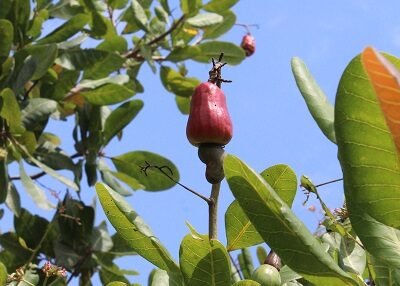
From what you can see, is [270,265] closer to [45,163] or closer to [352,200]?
[352,200]

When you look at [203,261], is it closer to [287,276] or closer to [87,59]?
[287,276]

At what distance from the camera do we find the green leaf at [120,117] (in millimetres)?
4020

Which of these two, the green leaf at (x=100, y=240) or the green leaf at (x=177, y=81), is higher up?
the green leaf at (x=177, y=81)

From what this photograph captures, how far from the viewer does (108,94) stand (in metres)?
3.92

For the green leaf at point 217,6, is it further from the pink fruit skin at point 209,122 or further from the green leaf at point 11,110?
the pink fruit skin at point 209,122

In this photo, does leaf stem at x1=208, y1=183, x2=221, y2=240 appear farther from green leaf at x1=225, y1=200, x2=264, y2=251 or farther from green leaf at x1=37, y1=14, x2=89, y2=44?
green leaf at x1=37, y1=14, x2=89, y2=44

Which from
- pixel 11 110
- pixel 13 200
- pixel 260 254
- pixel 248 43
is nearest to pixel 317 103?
pixel 260 254

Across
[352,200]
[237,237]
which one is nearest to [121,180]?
[237,237]

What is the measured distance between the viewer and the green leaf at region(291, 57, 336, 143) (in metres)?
1.25

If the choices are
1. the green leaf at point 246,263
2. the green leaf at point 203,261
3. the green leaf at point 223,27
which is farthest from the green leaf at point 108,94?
the green leaf at point 203,261

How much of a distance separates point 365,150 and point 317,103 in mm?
207

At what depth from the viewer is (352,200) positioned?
110 cm

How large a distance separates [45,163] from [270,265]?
2651mm

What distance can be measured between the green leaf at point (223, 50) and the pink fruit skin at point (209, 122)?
10.5 feet
